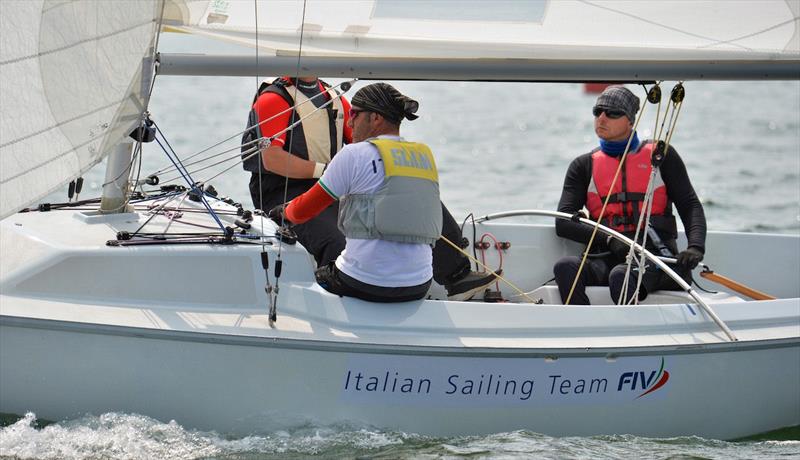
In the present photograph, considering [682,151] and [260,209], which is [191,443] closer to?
[260,209]

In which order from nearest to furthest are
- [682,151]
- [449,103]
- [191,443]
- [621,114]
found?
[191,443] → [621,114] → [682,151] → [449,103]

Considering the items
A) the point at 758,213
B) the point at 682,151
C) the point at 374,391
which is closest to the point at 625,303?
the point at 374,391

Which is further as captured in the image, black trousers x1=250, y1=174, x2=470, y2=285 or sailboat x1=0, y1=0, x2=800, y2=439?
black trousers x1=250, y1=174, x2=470, y2=285

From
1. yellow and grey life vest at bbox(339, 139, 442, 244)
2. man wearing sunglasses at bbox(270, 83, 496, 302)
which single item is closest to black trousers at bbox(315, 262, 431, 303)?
man wearing sunglasses at bbox(270, 83, 496, 302)

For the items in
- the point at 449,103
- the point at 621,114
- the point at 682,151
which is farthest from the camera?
the point at 449,103

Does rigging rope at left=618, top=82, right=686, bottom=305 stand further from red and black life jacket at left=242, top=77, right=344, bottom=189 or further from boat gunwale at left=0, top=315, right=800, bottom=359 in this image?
red and black life jacket at left=242, top=77, right=344, bottom=189

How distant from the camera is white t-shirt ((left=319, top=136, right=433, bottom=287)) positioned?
4137mm

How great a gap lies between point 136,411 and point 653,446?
1.94 metres

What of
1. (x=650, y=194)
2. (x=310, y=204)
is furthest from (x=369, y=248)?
(x=650, y=194)

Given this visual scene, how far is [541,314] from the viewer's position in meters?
4.45

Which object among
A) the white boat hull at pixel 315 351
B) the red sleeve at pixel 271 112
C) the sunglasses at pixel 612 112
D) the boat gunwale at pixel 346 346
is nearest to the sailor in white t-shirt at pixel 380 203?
the white boat hull at pixel 315 351

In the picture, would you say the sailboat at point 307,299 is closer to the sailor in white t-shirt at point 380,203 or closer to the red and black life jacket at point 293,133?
the sailor in white t-shirt at point 380,203

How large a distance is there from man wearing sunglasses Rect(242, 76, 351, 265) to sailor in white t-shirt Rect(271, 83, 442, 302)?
40 centimetres

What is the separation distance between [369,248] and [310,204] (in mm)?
274
